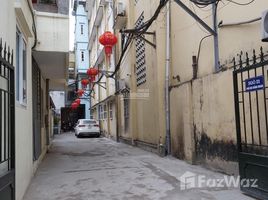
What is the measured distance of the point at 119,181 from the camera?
323 inches

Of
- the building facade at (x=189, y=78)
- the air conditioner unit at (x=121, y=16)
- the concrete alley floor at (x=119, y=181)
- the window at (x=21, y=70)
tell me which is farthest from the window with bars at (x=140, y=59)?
the window at (x=21, y=70)

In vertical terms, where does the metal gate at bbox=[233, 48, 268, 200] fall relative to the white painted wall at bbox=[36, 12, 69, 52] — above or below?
below

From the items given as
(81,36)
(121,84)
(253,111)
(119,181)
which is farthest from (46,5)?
(81,36)

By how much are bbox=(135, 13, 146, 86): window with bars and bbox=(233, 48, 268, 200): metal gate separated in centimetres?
839

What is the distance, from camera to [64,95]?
4528cm

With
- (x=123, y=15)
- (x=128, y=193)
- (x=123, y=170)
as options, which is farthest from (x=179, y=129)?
(x=123, y=15)

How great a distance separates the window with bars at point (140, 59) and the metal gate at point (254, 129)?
8.39m

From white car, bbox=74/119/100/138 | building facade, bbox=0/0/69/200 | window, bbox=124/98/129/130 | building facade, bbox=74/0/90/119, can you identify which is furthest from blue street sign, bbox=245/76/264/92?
building facade, bbox=74/0/90/119

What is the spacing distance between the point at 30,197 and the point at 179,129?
5.52 metres

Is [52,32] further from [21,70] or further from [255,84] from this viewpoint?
[255,84]

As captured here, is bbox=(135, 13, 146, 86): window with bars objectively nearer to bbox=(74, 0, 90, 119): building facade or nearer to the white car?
the white car

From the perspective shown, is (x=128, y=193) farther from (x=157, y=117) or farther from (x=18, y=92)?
(x=157, y=117)

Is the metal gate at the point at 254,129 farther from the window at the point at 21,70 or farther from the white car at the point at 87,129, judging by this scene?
the white car at the point at 87,129

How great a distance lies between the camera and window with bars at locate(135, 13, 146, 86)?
51.0 ft
